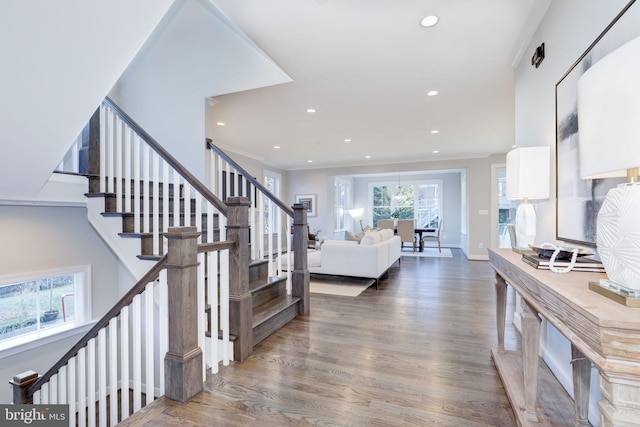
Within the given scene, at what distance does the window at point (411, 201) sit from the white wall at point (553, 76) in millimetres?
7567

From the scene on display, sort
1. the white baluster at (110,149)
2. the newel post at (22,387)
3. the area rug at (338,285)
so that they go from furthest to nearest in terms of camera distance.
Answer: the area rug at (338,285) < the white baluster at (110,149) < the newel post at (22,387)

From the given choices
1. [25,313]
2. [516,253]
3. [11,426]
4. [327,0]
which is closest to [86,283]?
[25,313]

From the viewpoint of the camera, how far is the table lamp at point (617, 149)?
0.83 meters

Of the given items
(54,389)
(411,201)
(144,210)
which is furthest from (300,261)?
(411,201)

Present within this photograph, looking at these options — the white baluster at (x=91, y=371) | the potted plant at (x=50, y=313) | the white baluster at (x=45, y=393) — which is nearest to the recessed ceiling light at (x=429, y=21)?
Answer: the white baluster at (x=91, y=371)

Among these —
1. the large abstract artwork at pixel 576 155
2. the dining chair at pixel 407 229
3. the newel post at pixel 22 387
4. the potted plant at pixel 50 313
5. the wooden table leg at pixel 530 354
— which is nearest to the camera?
the large abstract artwork at pixel 576 155

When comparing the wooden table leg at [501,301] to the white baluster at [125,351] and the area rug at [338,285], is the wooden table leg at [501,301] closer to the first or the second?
the area rug at [338,285]

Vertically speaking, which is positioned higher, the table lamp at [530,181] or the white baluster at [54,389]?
the table lamp at [530,181]

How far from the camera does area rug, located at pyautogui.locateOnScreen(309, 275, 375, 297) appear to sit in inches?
170

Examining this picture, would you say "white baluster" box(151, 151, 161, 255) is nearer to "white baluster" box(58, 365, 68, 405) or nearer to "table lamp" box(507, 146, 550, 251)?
"white baluster" box(58, 365, 68, 405)

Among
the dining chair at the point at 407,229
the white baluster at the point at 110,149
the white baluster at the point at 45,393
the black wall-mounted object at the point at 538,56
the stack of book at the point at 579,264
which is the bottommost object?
the white baluster at the point at 45,393

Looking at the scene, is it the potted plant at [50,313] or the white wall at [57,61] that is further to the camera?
the potted plant at [50,313]

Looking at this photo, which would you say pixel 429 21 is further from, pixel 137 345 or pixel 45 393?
pixel 45 393

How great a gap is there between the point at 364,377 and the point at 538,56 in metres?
2.72
